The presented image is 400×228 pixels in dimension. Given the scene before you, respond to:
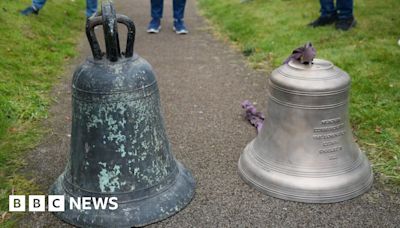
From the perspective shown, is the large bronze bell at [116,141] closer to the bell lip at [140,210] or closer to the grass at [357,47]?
the bell lip at [140,210]

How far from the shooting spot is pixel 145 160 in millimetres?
2787

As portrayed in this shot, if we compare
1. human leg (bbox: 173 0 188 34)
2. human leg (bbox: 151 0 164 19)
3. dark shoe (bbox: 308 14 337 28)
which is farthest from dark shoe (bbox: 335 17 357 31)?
human leg (bbox: 151 0 164 19)

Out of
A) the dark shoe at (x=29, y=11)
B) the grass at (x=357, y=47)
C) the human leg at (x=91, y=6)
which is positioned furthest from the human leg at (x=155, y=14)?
the dark shoe at (x=29, y=11)

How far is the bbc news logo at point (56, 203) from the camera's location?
274cm

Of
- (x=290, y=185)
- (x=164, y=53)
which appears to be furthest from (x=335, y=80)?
(x=164, y=53)

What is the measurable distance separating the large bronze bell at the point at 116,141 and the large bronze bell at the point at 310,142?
679 mm

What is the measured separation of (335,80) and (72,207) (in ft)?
5.96

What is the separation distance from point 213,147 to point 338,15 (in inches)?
170

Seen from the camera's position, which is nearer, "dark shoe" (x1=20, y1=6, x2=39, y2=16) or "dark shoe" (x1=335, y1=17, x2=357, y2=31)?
"dark shoe" (x1=335, y1=17, x2=357, y2=31)

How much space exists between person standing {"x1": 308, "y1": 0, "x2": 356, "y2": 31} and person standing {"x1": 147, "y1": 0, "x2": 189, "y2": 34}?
222cm

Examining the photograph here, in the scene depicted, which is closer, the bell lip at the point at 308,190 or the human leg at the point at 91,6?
the bell lip at the point at 308,190

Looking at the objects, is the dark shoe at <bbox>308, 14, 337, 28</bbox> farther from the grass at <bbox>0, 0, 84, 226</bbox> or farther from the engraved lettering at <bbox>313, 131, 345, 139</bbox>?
the engraved lettering at <bbox>313, 131, 345, 139</bbox>

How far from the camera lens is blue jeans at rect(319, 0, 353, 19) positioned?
6801 mm

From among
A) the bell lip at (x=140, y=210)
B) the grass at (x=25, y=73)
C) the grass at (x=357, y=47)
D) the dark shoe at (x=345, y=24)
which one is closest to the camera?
the bell lip at (x=140, y=210)
